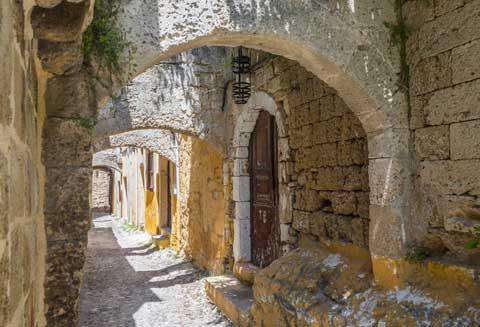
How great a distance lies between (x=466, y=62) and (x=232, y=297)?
354 cm

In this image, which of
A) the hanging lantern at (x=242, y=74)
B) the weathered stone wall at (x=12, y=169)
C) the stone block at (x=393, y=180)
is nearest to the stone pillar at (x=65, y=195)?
the weathered stone wall at (x=12, y=169)

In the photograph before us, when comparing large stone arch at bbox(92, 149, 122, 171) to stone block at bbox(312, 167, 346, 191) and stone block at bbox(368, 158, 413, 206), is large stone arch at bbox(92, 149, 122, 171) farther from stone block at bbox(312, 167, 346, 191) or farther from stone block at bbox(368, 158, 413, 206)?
stone block at bbox(368, 158, 413, 206)

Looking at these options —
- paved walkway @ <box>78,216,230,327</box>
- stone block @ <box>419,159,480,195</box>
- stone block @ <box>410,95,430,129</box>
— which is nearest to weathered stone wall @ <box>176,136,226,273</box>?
paved walkway @ <box>78,216,230,327</box>

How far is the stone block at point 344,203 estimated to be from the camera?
3416mm

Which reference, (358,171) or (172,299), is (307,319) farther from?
(172,299)

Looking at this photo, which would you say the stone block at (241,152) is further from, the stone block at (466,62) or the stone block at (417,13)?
the stone block at (466,62)

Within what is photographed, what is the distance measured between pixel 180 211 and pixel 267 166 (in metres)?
3.69

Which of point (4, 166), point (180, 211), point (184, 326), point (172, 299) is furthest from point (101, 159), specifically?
point (4, 166)

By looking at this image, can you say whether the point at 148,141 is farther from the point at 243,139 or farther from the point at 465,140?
the point at 465,140

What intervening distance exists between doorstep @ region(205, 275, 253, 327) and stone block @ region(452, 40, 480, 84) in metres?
2.94

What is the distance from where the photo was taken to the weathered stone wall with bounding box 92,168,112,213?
23.5m

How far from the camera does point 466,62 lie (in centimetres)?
252

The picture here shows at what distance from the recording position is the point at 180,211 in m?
8.48

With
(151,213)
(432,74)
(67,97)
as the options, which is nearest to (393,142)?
(432,74)
